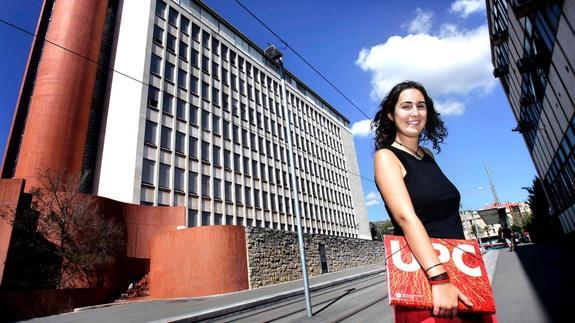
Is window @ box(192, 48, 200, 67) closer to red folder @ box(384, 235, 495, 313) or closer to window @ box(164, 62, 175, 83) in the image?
window @ box(164, 62, 175, 83)

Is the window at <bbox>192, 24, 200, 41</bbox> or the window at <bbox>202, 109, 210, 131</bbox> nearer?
the window at <bbox>202, 109, 210, 131</bbox>

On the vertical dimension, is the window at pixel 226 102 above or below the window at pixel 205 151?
above

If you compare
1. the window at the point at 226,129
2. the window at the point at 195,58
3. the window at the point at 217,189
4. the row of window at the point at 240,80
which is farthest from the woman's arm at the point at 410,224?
the window at the point at 195,58

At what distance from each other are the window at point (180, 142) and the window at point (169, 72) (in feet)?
17.3

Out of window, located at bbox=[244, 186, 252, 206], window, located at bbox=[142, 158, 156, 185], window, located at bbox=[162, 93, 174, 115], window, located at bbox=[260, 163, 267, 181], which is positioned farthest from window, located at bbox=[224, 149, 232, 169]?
window, located at bbox=[142, 158, 156, 185]

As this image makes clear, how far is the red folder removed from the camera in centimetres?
140

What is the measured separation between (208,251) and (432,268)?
18.0 metres

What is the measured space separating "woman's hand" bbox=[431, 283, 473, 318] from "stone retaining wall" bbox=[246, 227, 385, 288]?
62.6 feet

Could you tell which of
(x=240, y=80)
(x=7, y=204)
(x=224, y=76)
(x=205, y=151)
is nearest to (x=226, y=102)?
(x=224, y=76)

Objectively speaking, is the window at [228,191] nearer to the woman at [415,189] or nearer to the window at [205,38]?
the window at [205,38]

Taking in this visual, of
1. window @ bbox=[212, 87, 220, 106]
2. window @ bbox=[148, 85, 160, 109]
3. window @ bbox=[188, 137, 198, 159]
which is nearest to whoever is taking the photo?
window @ bbox=[148, 85, 160, 109]

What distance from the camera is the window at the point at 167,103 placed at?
92.8 feet

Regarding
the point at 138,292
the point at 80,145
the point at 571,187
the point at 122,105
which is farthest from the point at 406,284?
the point at 122,105

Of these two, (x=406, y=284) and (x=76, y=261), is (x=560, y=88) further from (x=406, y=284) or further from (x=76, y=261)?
(x=76, y=261)
